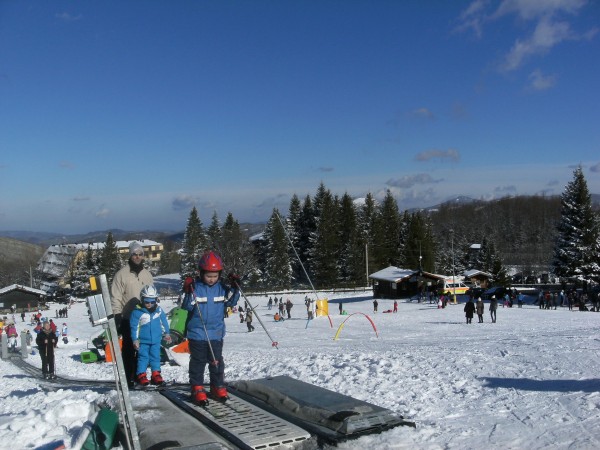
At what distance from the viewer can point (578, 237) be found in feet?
171

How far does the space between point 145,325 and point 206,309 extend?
142 centimetres

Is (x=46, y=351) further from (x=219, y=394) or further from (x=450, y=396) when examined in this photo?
(x=450, y=396)

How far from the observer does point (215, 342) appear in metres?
6.95

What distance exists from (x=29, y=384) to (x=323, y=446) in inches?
450

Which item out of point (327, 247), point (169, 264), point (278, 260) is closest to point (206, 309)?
point (327, 247)

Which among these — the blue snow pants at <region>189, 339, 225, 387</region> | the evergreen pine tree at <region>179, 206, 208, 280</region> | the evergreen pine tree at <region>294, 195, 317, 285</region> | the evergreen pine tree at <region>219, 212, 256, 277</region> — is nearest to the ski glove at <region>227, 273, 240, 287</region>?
the blue snow pants at <region>189, 339, 225, 387</region>

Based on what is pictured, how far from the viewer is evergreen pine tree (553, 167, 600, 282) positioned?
51.6 meters

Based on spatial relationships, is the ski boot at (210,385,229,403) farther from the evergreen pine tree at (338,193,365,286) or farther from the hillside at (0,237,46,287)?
the hillside at (0,237,46,287)

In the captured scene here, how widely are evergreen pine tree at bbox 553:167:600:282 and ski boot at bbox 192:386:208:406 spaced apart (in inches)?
2062

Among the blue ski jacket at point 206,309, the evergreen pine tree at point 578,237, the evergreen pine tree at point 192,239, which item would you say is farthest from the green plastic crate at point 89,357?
the evergreen pine tree at point 192,239

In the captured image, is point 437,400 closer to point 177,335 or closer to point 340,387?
point 340,387

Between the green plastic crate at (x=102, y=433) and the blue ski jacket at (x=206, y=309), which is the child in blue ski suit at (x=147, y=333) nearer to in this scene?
the blue ski jacket at (x=206, y=309)

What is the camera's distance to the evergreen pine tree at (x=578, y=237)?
51.6 metres

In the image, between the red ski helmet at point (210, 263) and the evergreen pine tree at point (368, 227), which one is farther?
the evergreen pine tree at point (368, 227)
